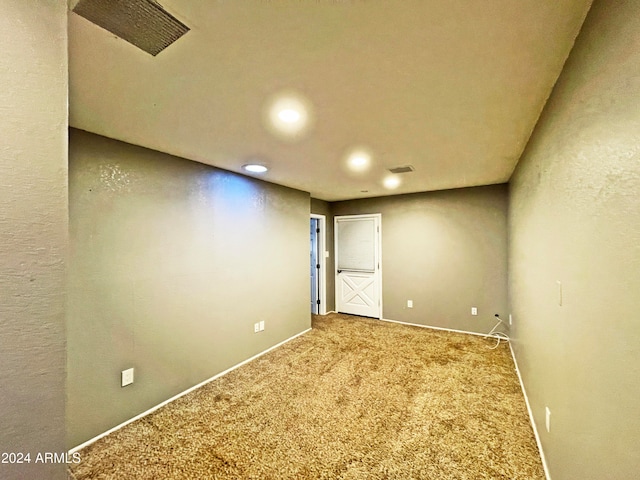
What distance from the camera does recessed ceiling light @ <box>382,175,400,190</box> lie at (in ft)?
11.5

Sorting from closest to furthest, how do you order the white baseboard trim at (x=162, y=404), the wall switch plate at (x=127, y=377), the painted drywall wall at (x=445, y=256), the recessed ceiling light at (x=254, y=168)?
the white baseboard trim at (x=162, y=404)
the wall switch plate at (x=127, y=377)
the recessed ceiling light at (x=254, y=168)
the painted drywall wall at (x=445, y=256)

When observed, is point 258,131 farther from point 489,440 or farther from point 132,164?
point 489,440

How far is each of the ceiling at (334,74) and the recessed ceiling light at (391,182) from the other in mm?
1078

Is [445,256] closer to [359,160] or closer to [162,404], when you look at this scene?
[359,160]

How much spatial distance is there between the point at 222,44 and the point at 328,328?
4191 millimetres

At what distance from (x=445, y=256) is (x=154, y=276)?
4.07 meters

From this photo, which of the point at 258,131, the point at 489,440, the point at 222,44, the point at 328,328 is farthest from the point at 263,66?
the point at 328,328

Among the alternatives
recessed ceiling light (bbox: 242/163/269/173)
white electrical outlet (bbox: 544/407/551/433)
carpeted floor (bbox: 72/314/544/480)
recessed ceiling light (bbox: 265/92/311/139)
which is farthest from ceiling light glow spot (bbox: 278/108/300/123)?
white electrical outlet (bbox: 544/407/551/433)

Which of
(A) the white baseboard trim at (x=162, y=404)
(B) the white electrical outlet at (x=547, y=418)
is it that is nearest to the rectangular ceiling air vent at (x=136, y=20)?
(A) the white baseboard trim at (x=162, y=404)

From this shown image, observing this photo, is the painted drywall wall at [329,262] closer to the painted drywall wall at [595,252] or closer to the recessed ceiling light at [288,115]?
the recessed ceiling light at [288,115]

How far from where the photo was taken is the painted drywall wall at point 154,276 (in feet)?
6.48

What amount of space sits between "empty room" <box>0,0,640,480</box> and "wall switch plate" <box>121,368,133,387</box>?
0.02m

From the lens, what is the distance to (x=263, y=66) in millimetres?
1278

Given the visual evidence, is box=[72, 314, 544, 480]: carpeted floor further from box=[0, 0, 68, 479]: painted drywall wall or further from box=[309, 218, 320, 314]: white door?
box=[309, 218, 320, 314]: white door
